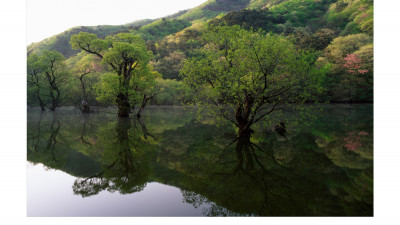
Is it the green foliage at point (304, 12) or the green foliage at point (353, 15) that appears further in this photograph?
the green foliage at point (304, 12)

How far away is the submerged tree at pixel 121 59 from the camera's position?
35.6m

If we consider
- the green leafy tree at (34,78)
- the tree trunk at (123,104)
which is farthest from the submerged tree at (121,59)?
the green leafy tree at (34,78)

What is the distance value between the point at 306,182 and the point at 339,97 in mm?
61575

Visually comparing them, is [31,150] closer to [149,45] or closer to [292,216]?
[292,216]

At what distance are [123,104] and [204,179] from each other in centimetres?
3153

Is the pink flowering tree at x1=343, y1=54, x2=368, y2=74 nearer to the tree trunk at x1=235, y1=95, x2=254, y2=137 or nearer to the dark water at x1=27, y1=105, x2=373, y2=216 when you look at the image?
the dark water at x1=27, y1=105, x2=373, y2=216

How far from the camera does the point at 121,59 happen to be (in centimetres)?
3719

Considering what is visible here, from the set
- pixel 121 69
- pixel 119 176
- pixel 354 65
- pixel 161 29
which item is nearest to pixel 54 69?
pixel 121 69

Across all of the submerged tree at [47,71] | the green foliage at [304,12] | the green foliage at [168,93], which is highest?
the green foliage at [304,12]

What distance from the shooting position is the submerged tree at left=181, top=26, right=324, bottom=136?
54.2 ft

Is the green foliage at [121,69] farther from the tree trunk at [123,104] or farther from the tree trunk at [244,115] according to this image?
the tree trunk at [244,115]

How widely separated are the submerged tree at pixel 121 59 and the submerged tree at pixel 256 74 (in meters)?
19.1

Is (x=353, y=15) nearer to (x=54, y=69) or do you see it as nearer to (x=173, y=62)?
(x=173, y=62)

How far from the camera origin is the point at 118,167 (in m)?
11.9
